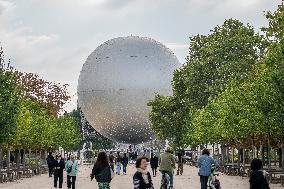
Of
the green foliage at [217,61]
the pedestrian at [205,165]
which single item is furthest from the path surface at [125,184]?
the green foliage at [217,61]

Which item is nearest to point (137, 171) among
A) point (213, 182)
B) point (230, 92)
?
point (213, 182)

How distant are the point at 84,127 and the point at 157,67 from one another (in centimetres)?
6233

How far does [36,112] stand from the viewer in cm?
7031

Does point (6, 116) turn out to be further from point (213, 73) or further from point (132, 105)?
point (132, 105)

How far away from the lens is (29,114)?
58.5 meters

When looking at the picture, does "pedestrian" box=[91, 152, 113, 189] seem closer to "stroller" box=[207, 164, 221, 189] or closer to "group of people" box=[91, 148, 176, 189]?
"group of people" box=[91, 148, 176, 189]

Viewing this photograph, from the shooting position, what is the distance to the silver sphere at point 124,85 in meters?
98.8

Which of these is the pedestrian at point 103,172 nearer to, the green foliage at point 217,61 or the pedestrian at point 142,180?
the pedestrian at point 142,180

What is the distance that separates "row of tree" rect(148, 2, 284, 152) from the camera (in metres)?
34.6

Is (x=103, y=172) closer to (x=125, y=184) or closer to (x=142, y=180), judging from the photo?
(x=142, y=180)

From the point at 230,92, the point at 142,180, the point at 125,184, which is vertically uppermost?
the point at 230,92

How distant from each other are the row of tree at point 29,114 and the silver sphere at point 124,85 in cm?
746

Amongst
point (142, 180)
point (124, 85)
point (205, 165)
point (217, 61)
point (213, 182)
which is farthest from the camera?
point (124, 85)

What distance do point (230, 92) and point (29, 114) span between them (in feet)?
52.9
